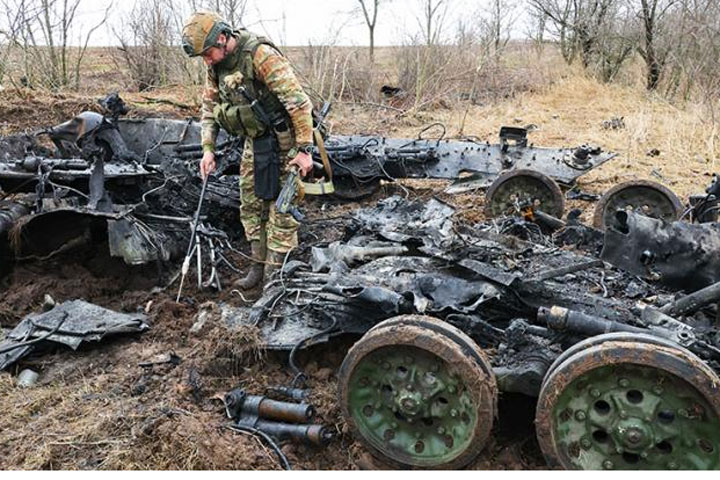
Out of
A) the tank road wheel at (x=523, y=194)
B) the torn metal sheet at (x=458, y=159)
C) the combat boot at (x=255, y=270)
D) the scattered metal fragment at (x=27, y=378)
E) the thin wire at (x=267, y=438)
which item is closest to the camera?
the thin wire at (x=267, y=438)

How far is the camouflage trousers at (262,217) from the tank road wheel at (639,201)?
287 centimetres

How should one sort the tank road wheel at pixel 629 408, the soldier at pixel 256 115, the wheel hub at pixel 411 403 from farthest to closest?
the soldier at pixel 256 115, the wheel hub at pixel 411 403, the tank road wheel at pixel 629 408

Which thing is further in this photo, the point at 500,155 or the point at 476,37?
the point at 476,37

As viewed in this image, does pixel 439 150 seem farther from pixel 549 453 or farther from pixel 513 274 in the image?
pixel 549 453

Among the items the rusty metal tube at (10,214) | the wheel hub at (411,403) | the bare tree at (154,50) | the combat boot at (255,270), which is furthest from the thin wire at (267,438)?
the bare tree at (154,50)

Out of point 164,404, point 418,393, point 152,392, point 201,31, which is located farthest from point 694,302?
point 201,31

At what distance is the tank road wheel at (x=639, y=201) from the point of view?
5793 mm

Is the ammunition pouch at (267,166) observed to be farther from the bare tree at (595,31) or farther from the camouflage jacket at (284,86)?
the bare tree at (595,31)

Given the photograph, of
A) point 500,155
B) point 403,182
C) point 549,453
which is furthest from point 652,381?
point 403,182

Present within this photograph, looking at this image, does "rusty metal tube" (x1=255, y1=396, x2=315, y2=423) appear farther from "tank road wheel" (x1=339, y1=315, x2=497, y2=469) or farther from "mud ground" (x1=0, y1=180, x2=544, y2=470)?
"tank road wheel" (x1=339, y1=315, x2=497, y2=469)

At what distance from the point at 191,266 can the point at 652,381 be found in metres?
4.21

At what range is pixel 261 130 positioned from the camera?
16.5 feet

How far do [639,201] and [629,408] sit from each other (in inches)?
152

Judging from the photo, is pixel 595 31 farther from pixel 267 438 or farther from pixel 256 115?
pixel 267 438
